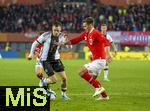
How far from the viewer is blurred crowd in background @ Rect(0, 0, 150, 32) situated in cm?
6006

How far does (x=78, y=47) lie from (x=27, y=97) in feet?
157

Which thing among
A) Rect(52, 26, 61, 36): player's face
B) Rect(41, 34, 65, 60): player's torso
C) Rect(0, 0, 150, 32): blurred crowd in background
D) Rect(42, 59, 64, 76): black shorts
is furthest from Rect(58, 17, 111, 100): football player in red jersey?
Rect(0, 0, 150, 32): blurred crowd in background

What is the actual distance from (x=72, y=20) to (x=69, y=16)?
0.92 metres

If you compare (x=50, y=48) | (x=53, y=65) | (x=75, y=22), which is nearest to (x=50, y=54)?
(x=50, y=48)

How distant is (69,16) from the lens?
61875 mm

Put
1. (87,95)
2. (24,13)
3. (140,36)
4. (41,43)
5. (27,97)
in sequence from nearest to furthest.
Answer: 1. (27,97)
2. (41,43)
3. (87,95)
4. (140,36)
5. (24,13)

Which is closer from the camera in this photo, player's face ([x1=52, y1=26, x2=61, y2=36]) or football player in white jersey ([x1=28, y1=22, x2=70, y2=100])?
player's face ([x1=52, y1=26, x2=61, y2=36])

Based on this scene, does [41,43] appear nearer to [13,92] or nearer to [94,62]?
[94,62]

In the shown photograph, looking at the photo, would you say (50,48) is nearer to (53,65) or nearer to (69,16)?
(53,65)

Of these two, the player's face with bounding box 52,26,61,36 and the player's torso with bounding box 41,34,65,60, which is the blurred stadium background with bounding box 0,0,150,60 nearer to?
the player's torso with bounding box 41,34,65,60

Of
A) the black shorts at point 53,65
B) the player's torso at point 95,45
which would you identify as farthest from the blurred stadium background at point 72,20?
the black shorts at point 53,65

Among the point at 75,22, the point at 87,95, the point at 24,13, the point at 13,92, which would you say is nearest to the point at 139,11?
the point at 75,22

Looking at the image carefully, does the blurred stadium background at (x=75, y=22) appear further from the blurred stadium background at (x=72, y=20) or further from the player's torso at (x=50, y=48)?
the player's torso at (x=50, y=48)

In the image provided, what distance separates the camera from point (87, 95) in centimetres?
1697
